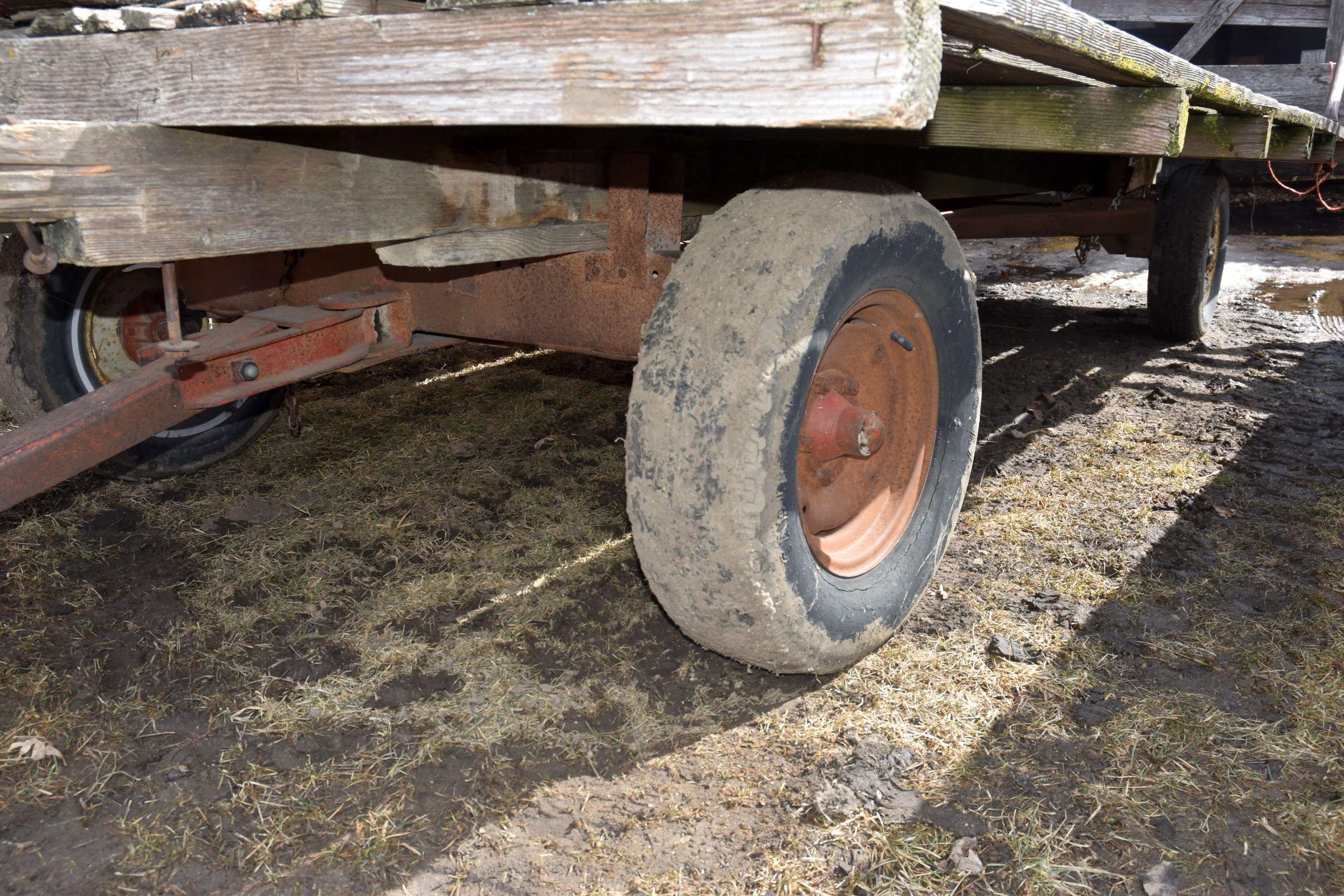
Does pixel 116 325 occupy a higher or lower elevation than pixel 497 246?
lower

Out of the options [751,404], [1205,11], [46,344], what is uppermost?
[1205,11]

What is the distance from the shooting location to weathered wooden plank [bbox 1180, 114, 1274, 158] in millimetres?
3387

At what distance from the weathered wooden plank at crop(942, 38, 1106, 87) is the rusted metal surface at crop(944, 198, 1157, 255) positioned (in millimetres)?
1883

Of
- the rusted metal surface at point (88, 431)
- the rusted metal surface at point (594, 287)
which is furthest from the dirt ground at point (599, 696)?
the rusted metal surface at point (594, 287)

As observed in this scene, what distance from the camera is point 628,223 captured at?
97.8 inches

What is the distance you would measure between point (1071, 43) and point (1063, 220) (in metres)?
3.46

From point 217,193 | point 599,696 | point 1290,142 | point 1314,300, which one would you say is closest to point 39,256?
point 217,193

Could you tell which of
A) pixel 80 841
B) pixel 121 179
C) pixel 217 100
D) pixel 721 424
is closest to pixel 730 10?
pixel 721 424

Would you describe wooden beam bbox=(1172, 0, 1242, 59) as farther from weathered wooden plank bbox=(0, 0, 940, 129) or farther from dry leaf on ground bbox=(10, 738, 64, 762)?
dry leaf on ground bbox=(10, 738, 64, 762)

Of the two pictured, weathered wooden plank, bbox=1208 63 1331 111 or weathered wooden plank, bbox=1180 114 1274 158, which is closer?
weathered wooden plank, bbox=1180 114 1274 158

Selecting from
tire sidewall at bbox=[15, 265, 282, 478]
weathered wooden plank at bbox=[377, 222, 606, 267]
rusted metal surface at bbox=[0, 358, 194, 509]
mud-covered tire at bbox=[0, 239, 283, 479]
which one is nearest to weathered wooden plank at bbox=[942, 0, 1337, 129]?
weathered wooden plank at bbox=[377, 222, 606, 267]

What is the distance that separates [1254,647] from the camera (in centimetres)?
258

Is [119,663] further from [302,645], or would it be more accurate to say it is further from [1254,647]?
[1254,647]

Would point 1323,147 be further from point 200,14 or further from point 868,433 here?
point 200,14
